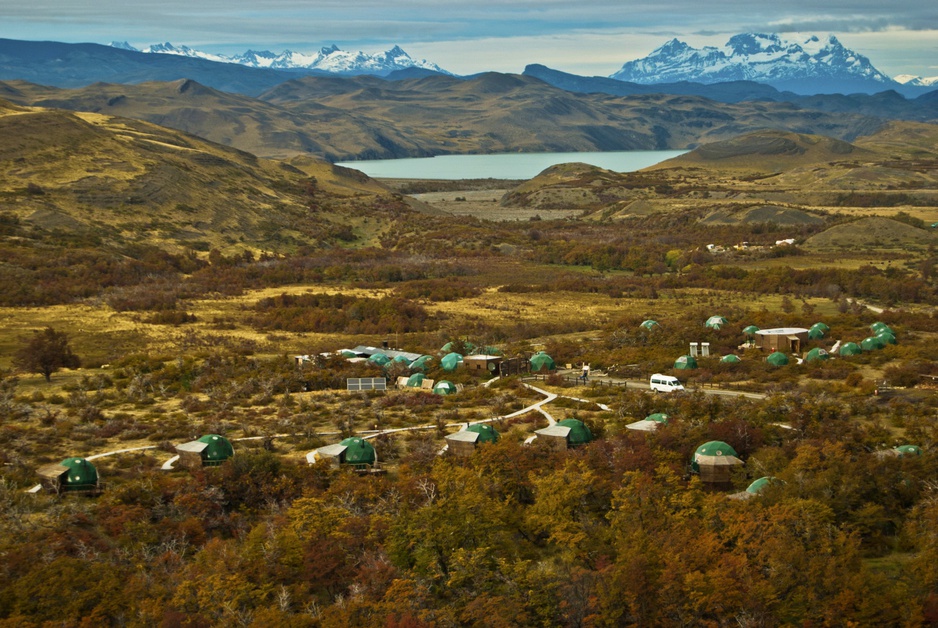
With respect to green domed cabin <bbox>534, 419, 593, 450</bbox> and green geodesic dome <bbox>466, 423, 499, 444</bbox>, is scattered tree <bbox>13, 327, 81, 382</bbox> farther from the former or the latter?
green domed cabin <bbox>534, 419, 593, 450</bbox>

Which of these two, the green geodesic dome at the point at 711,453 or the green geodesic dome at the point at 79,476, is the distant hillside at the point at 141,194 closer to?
the green geodesic dome at the point at 79,476

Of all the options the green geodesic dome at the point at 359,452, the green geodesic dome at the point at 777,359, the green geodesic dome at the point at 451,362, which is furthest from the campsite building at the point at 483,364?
the green geodesic dome at the point at 359,452

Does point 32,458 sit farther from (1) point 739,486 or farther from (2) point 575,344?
(2) point 575,344

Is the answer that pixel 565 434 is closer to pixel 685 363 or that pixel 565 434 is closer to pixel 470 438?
pixel 470 438

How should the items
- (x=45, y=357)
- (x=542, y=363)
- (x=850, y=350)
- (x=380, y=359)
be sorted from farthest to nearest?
1. (x=380, y=359)
2. (x=850, y=350)
3. (x=542, y=363)
4. (x=45, y=357)

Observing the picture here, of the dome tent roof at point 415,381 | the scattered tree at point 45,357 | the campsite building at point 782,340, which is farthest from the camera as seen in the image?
the campsite building at point 782,340

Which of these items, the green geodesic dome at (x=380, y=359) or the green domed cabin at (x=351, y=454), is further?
the green geodesic dome at (x=380, y=359)

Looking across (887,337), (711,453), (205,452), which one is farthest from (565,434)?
(887,337)
